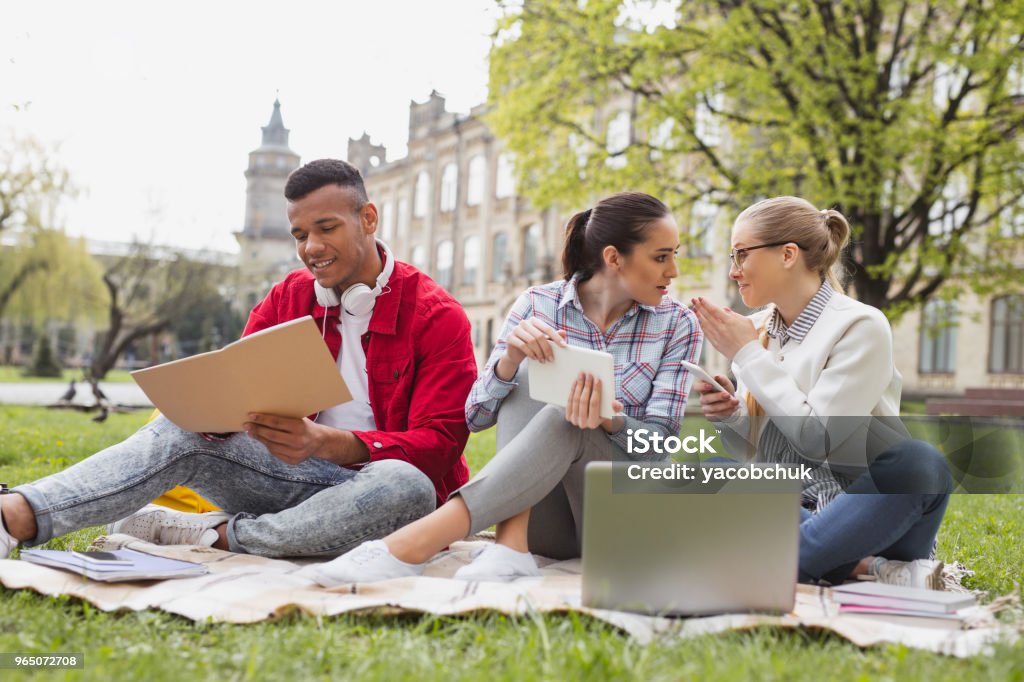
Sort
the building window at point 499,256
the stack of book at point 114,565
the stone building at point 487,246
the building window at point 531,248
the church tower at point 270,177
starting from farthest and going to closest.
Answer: the church tower at point 270,177 → the building window at point 499,256 → the building window at point 531,248 → the stone building at point 487,246 → the stack of book at point 114,565

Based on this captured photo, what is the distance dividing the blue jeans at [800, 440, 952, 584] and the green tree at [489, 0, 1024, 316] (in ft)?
32.1

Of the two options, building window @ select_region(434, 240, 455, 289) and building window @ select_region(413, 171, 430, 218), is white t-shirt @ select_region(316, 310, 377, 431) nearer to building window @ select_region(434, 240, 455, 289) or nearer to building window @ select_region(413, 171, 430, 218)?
building window @ select_region(434, 240, 455, 289)

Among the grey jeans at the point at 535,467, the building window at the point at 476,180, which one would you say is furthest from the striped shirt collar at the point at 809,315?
the building window at the point at 476,180

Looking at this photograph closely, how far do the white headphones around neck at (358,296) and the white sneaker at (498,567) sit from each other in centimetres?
110

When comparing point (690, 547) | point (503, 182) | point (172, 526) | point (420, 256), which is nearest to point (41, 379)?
point (420, 256)

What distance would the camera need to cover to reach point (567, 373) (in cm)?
288

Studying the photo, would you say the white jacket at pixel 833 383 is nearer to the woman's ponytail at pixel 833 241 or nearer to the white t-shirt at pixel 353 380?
the woman's ponytail at pixel 833 241

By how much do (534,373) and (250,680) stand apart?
4.27 ft

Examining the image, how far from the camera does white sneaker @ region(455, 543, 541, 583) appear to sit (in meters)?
2.86

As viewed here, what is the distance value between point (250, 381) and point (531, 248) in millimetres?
32023

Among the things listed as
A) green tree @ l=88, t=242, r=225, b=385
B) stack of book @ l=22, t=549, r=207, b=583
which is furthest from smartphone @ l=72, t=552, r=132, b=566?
green tree @ l=88, t=242, r=225, b=385

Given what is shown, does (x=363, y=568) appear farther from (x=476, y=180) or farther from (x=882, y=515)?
(x=476, y=180)

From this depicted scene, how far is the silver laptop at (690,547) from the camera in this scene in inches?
93.0

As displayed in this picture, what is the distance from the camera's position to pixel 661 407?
10.6ft
